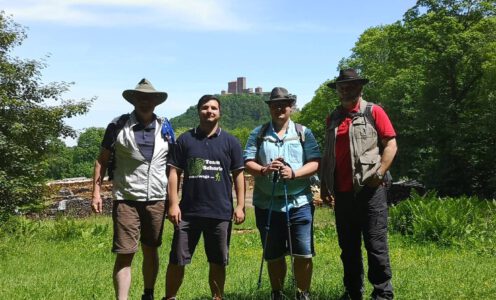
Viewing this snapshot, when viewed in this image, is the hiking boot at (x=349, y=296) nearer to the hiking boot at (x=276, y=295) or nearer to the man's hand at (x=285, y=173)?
the hiking boot at (x=276, y=295)

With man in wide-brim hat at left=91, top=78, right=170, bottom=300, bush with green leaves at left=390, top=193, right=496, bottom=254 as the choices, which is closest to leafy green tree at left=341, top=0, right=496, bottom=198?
bush with green leaves at left=390, top=193, right=496, bottom=254

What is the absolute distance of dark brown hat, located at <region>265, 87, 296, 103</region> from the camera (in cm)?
498

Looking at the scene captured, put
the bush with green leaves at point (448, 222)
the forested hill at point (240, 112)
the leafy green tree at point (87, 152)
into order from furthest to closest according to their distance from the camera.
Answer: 1. the forested hill at point (240, 112)
2. the leafy green tree at point (87, 152)
3. the bush with green leaves at point (448, 222)

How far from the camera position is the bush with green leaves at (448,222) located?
32.9 ft

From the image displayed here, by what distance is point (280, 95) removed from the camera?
5008 millimetres

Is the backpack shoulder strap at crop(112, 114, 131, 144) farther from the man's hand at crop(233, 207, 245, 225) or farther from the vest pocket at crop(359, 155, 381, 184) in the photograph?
the vest pocket at crop(359, 155, 381, 184)

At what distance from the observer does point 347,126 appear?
16.1 ft

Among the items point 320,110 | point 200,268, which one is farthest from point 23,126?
point 320,110

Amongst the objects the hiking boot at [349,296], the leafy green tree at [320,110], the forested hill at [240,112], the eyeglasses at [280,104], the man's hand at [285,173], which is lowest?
the hiking boot at [349,296]

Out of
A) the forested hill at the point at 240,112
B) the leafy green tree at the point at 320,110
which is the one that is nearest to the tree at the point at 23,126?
the leafy green tree at the point at 320,110

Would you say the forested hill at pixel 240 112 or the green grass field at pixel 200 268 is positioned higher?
the forested hill at pixel 240 112

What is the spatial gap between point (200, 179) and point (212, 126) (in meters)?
0.52

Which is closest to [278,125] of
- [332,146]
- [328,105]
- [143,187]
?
[332,146]

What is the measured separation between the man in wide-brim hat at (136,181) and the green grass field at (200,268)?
35.3 inches
